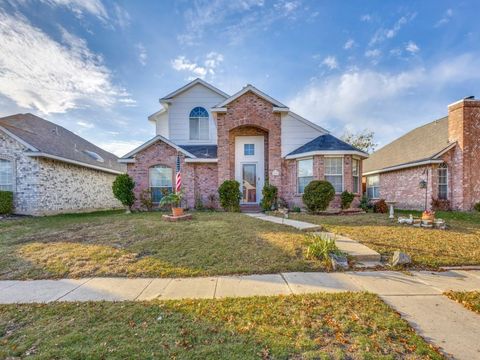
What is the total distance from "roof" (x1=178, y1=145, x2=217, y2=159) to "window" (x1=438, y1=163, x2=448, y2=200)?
44.4 feet

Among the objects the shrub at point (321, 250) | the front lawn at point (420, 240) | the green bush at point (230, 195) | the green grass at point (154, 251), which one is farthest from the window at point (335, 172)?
the shrub at point (321, 250)

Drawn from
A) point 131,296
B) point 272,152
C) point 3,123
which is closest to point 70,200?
point 3,123

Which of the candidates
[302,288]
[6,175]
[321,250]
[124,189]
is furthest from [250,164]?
[6,175]

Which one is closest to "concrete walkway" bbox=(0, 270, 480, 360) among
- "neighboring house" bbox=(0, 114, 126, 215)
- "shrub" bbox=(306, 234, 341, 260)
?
"shrub" bbox=(306, 234, 341, 260)

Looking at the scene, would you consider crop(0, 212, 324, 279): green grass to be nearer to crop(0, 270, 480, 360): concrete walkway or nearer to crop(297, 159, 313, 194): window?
crop(0, 270, 480, 360): concrete walkway

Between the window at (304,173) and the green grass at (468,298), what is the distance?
9.12 meters

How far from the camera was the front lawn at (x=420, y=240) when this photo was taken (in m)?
5.24

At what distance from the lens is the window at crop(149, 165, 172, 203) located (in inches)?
514

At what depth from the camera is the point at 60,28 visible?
404 inches

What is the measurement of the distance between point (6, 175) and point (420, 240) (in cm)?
1905

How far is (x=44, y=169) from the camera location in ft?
41.7

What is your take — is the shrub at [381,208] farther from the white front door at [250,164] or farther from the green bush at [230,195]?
the green bush at [230,195]

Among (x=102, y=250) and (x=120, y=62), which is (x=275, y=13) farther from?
(x=102, y=250)

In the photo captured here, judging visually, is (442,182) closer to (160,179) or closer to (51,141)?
(160,179)
